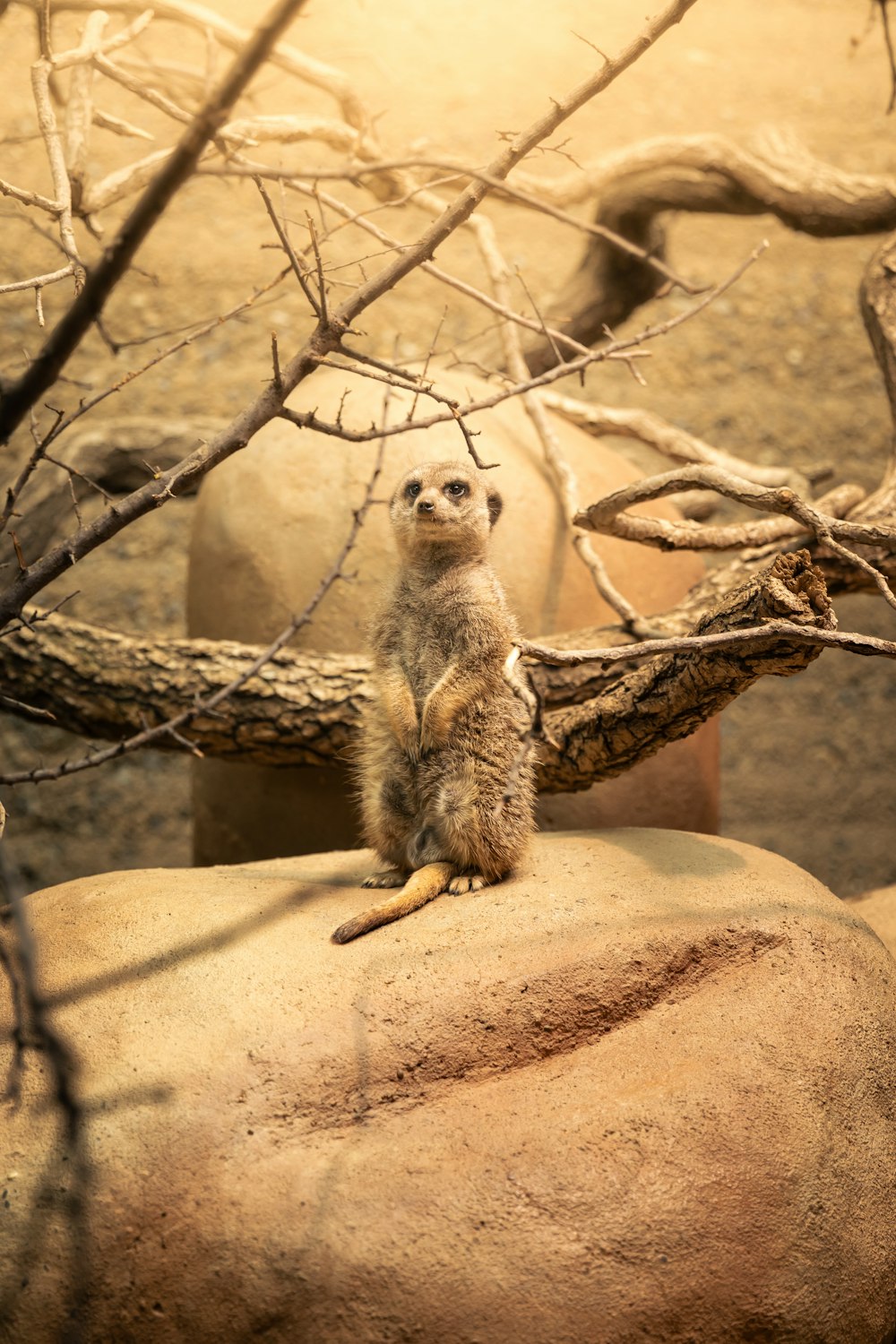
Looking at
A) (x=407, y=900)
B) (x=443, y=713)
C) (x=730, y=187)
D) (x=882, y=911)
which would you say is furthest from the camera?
(x=730, y=187)

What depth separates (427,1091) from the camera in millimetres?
1952

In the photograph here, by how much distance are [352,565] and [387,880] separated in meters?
1.06

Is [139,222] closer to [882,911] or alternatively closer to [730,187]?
[882,911]

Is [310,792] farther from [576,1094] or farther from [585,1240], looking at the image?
[585,1240]

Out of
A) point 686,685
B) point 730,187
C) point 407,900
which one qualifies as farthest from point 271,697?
point 730,187

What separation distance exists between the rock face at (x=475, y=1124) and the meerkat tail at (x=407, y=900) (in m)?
0.04

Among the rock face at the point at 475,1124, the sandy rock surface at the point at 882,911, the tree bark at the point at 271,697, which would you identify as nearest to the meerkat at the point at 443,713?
the rock face at the point at 475,1124

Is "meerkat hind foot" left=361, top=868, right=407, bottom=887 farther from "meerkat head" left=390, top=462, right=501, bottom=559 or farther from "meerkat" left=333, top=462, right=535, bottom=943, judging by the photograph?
"meerkat head" left=390, top=462, right=501, bottom=559

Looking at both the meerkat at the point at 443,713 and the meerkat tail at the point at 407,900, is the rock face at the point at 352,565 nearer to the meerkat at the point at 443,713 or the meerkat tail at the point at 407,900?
the meerkat at the point at 443,713

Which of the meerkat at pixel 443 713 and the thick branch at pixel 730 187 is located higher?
the thick branch at pixel 730 187

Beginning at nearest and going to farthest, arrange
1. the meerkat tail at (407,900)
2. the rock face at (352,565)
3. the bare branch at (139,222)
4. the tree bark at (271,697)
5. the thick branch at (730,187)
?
Result: the bare branch at (139,222)
the meerkat tail at (407,900)
the tree bark at (271,697)
the rock face at (352,565)
the thick branch at (730,187)

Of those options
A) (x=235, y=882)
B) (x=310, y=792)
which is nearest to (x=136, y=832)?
(x=310, y=792)

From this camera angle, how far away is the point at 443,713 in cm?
235

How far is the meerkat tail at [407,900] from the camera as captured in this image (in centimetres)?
216
